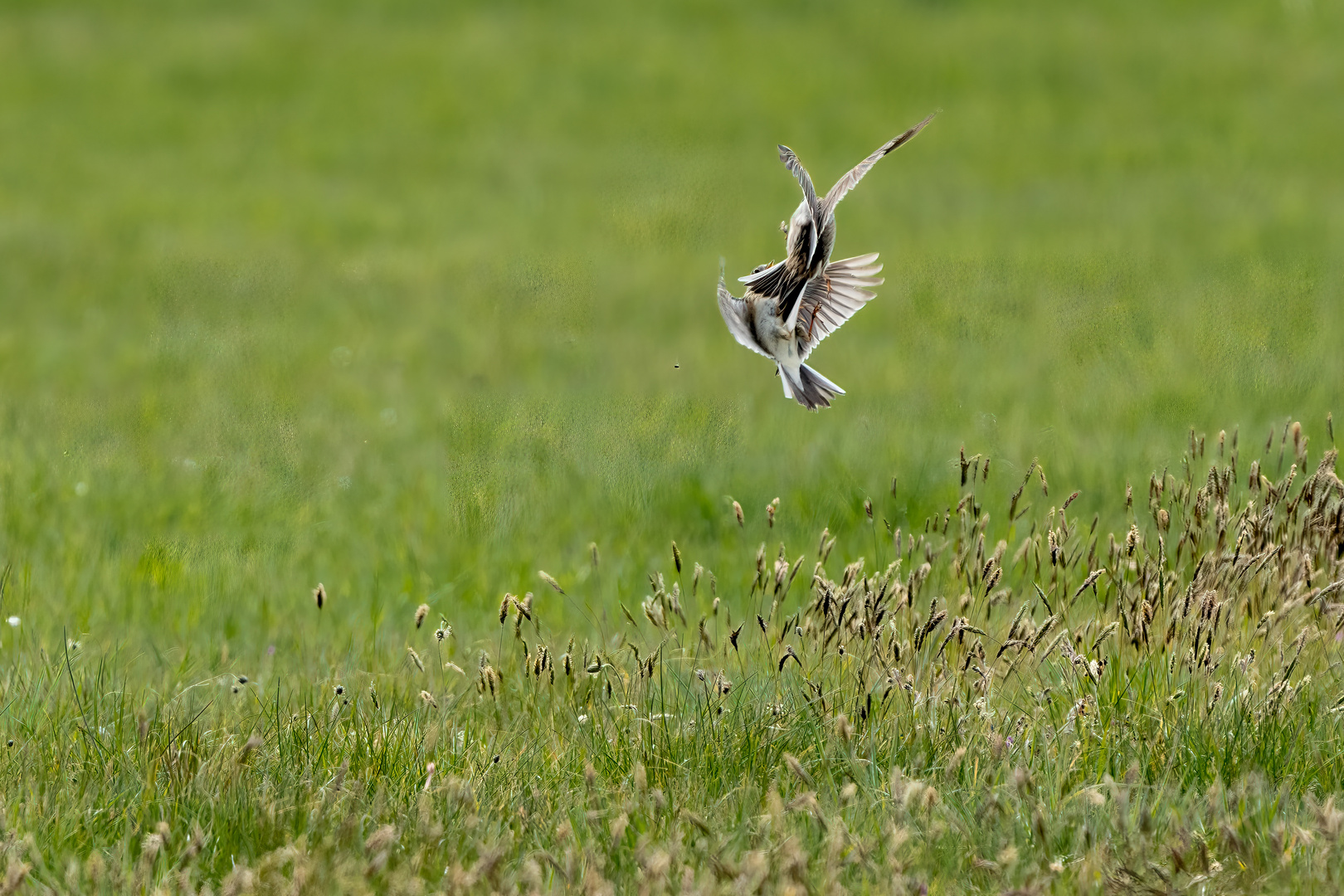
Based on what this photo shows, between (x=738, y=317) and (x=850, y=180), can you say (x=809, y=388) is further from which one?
(x=850, y=180)

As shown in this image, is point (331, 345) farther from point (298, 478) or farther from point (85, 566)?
point (85, 566)

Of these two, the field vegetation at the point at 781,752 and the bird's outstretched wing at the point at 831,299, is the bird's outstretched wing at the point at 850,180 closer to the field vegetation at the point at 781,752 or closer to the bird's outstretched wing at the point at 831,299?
the bird's outstretched wing at the point at 831,299

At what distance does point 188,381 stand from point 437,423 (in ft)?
5.50

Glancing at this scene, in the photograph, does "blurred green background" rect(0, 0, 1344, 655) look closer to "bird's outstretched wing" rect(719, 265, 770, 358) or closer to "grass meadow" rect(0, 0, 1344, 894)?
"grass meadow" rect(0, 0, 1344, 894)

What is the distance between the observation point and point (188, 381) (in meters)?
7.79

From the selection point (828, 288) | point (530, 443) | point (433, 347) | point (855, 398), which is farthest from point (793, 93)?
point (828, 288)

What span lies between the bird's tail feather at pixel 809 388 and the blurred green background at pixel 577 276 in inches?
106

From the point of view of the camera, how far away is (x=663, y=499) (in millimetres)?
5520

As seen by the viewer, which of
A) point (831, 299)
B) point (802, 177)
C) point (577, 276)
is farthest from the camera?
point (577, 276)

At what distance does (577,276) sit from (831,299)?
27.5 ft

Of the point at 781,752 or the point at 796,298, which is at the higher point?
the point at 796,298

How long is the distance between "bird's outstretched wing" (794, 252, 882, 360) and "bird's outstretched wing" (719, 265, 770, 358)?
0.35ft

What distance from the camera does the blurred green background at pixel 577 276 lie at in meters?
5.45

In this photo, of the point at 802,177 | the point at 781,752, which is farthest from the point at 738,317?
the point at 781,752
